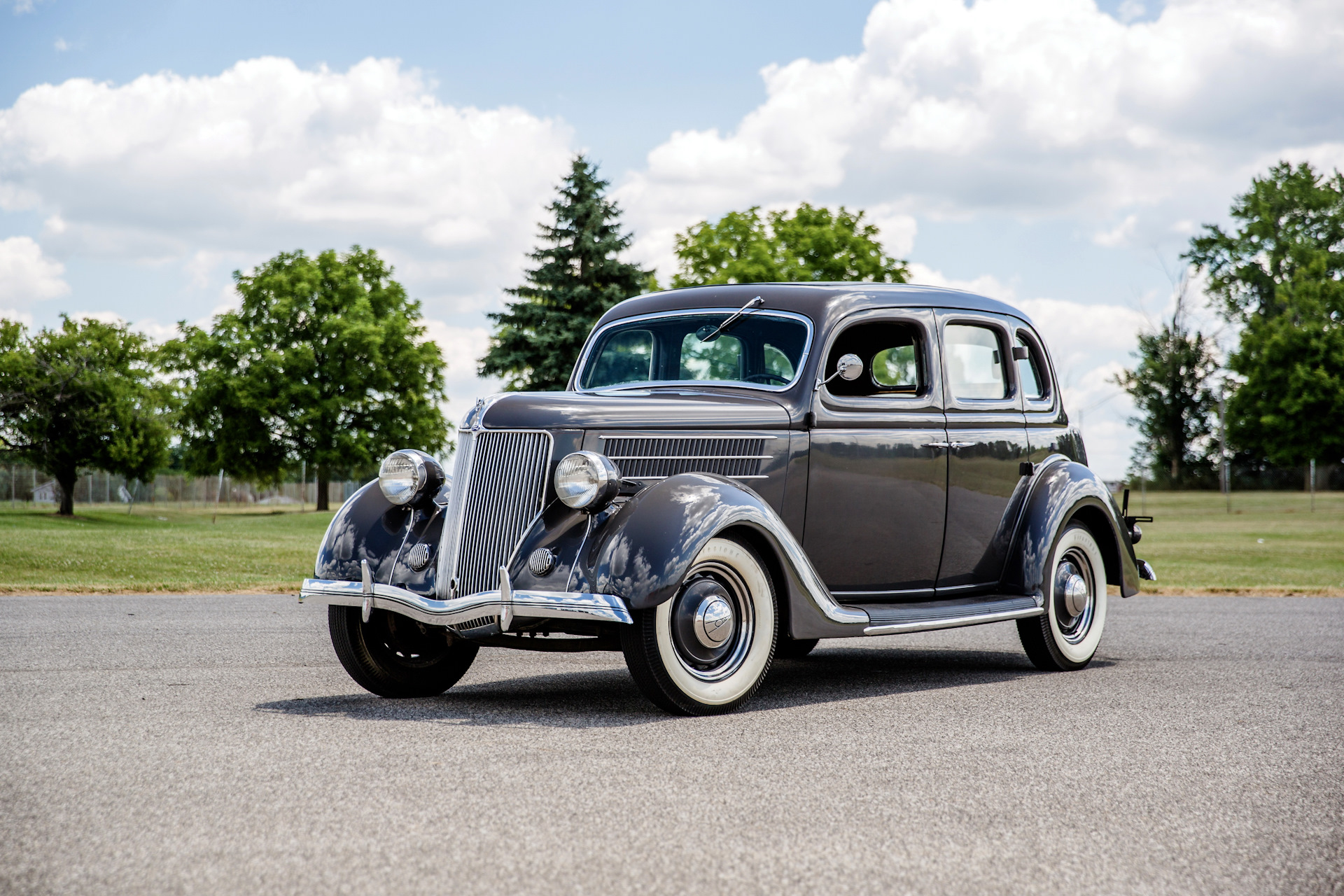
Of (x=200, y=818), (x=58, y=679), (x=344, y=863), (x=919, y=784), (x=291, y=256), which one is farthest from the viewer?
(x=291, y=256)

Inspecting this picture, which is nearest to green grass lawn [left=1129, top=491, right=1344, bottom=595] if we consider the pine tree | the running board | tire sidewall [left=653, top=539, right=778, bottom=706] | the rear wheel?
the running board

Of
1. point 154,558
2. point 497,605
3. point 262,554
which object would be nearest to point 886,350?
point 497,605

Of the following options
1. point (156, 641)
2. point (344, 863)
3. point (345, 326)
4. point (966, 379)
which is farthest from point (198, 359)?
point (344, 863)

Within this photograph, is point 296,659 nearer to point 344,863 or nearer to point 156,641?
point 156,641

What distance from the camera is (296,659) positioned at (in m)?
8.20

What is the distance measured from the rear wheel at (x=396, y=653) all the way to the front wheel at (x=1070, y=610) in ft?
11.1

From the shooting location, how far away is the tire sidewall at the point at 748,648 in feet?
18.8

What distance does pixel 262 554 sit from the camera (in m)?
22.2

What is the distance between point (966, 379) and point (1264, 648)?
309 cm

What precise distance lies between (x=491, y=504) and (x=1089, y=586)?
420 centimetres

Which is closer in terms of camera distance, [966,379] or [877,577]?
[877,577]

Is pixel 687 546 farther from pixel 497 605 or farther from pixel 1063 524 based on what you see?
pixel 1063 524

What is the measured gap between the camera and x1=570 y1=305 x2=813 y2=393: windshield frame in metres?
7.02

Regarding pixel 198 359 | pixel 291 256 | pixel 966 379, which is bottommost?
pixel 966 379
